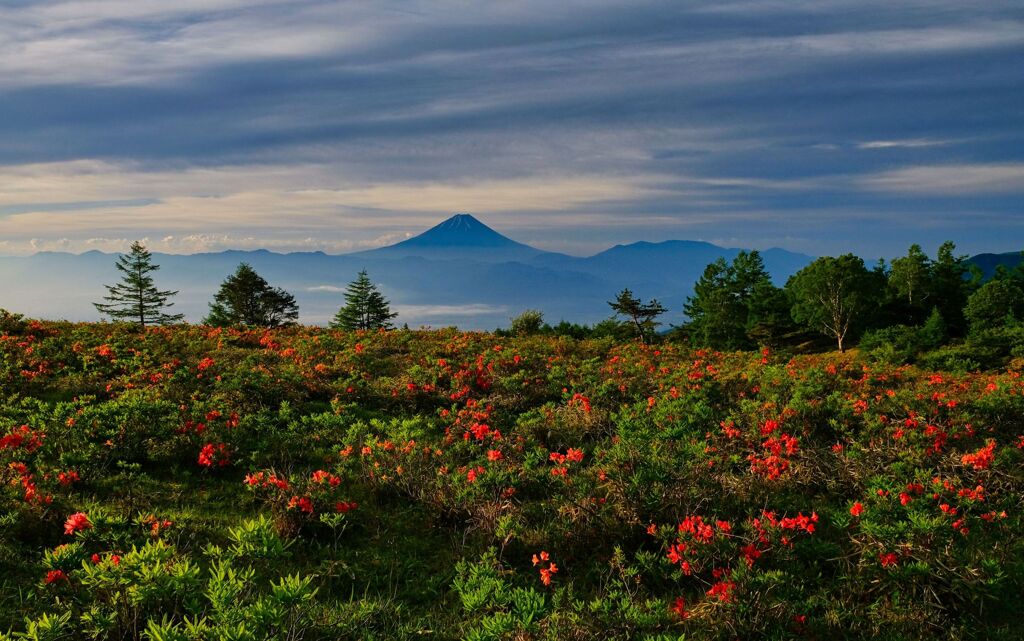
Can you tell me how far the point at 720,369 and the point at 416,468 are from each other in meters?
8.36

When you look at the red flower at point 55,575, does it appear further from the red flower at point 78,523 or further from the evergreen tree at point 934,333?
the evergreen tree at point 934,333

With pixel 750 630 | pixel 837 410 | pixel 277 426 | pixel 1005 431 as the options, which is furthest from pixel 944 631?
pixel 277 426

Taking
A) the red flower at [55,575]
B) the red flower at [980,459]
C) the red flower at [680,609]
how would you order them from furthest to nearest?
the red flower at [980,459], the red flower at [680,609], the red flower at [55,575]

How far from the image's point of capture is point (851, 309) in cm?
6084

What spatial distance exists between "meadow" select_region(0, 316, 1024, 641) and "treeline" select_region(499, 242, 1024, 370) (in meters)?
42.5

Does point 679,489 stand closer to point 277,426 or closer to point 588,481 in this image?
point 588,481

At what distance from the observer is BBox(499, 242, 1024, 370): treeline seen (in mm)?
55594

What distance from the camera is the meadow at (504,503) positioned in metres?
4.89

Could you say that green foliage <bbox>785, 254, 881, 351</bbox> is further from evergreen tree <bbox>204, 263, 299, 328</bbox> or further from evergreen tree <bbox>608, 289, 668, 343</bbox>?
evergreen tree <bbox>204, 263, 299, 328</bbox>

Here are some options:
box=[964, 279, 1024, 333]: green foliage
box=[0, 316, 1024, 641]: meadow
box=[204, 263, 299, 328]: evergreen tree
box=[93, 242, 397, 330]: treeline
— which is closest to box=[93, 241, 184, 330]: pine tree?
box=[93, 242, 397, 330]: treeline

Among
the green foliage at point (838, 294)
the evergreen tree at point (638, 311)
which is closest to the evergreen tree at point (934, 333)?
the green foliage at point (838, 294)

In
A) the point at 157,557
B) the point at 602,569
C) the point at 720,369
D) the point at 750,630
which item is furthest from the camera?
the point at 720,369

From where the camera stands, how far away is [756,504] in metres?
7.59

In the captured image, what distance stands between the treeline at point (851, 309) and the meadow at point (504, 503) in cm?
4249
